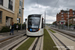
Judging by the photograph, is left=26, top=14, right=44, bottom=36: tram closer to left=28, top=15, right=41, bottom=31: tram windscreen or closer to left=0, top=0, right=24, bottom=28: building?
left=28, top=15, right=41, bottom=31: tram windscreen

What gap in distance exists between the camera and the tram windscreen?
9.19m

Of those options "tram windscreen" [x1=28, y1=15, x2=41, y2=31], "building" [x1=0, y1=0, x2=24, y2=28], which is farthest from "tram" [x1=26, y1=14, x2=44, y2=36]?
"building" [x1=0, y1=0, x2=24, y2=28]

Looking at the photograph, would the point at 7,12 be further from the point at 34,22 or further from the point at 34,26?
the point at 34,26

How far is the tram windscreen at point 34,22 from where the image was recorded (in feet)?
30.1

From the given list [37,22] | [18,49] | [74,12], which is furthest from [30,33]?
[74,12]

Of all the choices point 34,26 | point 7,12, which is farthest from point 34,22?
point 7,12

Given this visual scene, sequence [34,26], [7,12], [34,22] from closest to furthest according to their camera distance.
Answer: [34,26]
[34,22]
[7,12]

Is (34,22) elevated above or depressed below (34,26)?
above

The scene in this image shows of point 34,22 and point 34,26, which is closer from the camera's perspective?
point 34,26

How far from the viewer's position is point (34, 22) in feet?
31.0

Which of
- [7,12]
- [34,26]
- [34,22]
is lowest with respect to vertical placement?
[34,26]

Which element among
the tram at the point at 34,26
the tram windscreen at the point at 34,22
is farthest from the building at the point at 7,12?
the tram at the point at 34,26

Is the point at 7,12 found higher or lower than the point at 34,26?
higher

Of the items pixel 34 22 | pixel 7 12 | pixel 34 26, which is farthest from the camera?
pixel 7 12
